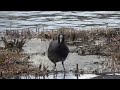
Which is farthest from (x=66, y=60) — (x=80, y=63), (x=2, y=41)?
(x=2, y=41)

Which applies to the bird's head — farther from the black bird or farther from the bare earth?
the bare earth

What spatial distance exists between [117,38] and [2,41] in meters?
1.72

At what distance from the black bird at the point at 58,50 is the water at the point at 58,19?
232mm

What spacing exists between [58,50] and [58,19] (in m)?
0.47

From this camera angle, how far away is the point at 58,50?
20.2 feet

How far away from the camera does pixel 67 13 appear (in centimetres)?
630

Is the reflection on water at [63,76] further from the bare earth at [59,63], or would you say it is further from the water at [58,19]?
the water at [58,19]

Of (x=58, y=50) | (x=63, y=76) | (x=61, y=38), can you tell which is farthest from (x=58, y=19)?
(x=63, y=76)

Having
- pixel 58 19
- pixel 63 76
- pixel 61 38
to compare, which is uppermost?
pixel 58 19

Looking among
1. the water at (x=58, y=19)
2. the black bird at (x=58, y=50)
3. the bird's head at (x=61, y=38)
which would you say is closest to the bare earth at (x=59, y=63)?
the black bird at (x=58, y=50)

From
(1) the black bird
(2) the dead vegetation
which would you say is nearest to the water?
(2) the dead vegetation

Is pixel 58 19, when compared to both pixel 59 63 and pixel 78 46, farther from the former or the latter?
pixel 59 63

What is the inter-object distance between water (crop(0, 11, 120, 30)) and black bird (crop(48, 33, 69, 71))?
23 cm
